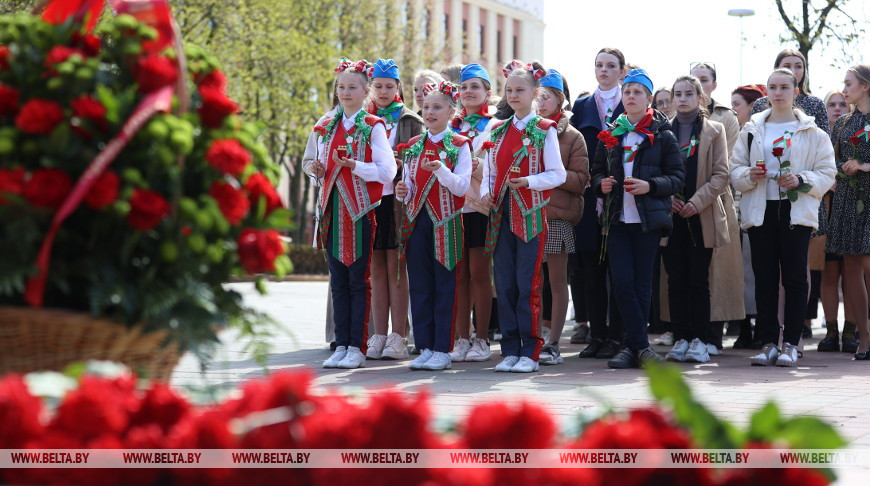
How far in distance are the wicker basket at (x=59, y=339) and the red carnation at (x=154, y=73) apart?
543 millimetres

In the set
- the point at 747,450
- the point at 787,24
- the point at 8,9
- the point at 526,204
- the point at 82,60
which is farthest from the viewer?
the point at 8,9

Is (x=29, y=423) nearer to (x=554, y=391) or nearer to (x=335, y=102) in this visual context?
(x=554, y=391)

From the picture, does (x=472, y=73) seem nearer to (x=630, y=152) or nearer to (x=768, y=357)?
(x=630, y=152)

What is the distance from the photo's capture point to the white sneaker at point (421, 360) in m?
8.02

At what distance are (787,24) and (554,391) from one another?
10.8 meters

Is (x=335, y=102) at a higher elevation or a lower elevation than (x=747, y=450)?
higher

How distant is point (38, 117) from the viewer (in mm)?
2445

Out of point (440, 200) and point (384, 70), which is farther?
point (384, 70)

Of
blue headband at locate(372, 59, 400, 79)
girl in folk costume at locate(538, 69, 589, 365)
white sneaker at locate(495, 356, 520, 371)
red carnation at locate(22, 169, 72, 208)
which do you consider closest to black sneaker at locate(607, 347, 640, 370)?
girl in folk costume at locate(538, 69, 589, 365)

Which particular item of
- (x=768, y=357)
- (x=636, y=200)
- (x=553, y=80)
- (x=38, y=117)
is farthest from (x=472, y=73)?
(x=38, y=117)

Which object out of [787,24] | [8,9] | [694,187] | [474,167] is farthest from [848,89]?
[8,9]

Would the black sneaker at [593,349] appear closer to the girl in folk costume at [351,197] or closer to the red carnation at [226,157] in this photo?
the girl in folk costume at [351,197]

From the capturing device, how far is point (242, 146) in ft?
9.12

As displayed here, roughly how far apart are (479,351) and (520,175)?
1.67m
